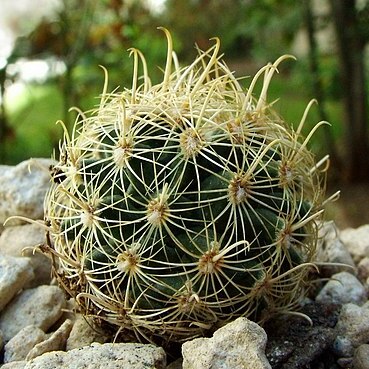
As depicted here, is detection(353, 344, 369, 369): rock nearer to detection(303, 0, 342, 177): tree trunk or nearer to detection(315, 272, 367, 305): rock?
detection(315, 272, 367, 305): rock

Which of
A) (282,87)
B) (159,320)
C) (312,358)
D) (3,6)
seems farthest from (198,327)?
(3,6)

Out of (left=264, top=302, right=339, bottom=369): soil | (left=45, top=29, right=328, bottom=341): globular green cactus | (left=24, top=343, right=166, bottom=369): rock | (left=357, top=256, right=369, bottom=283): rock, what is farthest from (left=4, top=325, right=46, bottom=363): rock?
(left=357, top=256, right=369, bottom=283): rock

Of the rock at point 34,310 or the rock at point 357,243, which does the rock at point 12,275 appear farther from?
the rock at point 357,243

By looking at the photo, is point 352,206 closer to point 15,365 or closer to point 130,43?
point 130,43

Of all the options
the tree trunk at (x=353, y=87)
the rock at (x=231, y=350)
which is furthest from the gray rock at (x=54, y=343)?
the tree trunk at (x=353, y=87)

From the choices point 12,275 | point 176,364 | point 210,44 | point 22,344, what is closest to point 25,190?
point 12,275
